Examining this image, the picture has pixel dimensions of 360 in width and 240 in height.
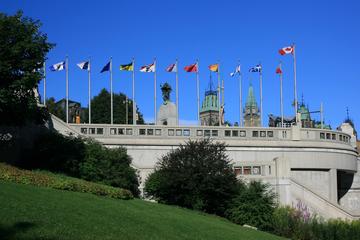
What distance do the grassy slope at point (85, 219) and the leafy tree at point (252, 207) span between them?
5.92 metres

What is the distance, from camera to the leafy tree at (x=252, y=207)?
97.4 feet

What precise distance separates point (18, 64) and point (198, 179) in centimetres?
1074

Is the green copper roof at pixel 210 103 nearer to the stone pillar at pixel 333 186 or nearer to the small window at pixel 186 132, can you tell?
the stone pillar at pixel 333 186

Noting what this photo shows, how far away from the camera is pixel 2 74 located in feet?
87.7

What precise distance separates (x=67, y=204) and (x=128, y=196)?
7.23 metres

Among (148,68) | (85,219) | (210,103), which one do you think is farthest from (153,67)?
(210,103)

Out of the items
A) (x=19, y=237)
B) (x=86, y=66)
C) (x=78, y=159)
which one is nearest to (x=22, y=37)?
(x=78, y=159)

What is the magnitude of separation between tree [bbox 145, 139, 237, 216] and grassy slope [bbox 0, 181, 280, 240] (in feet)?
18.2

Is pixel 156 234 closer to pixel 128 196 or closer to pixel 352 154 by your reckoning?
pixel 128 196

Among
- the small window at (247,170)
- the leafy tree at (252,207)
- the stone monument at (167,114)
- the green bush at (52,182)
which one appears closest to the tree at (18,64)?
the green bush at (52,182)

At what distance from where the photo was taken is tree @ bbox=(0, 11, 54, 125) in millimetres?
26812

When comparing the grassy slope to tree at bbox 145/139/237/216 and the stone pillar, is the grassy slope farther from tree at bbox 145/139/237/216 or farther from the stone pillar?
the stone pillar

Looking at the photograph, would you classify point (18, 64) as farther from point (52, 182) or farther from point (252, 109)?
point (252, 109)

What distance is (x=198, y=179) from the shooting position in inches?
1200
